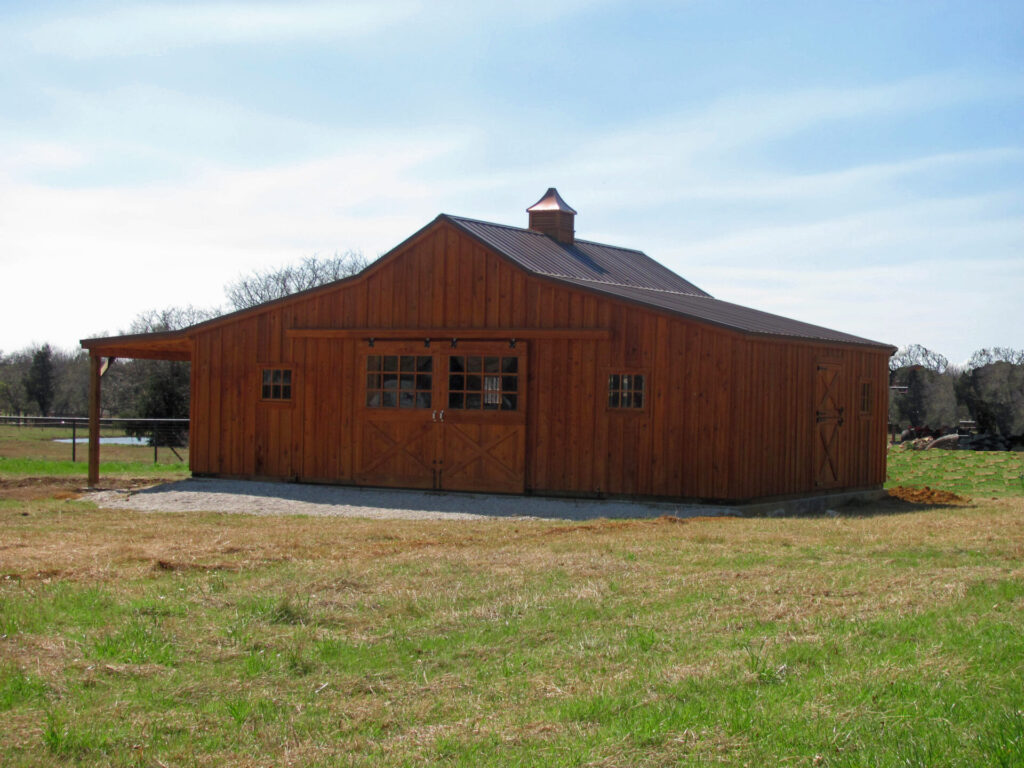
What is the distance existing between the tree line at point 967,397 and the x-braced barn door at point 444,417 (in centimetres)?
2044

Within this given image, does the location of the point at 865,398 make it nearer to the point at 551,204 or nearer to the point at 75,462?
the point at 551,204

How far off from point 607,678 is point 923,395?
41.1 m

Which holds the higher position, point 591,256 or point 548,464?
point 591,256

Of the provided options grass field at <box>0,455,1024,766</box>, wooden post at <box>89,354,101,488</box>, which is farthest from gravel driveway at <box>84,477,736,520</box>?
grass field at <box>0,455,1024,766</box>

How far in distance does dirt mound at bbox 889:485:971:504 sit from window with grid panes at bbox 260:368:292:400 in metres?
10.2

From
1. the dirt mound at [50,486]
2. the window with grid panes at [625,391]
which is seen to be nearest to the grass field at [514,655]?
the window with grid panes at [625,391]

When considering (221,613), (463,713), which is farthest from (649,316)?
(463,713)

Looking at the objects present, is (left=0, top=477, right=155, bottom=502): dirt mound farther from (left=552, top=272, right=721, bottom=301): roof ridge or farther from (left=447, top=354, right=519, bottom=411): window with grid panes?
(left=552, top=272, right=721, bottom=301): roof ridge

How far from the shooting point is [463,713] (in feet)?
16.4

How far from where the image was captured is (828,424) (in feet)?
55.5

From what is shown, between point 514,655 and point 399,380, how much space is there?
1121 centimetres

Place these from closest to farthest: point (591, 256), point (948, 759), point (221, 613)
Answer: point (948, 759) < point (221, 613) < point (591, 256)

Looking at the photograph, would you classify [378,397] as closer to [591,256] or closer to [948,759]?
[591,256]

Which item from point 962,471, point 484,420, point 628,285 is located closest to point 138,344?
point 484,420
